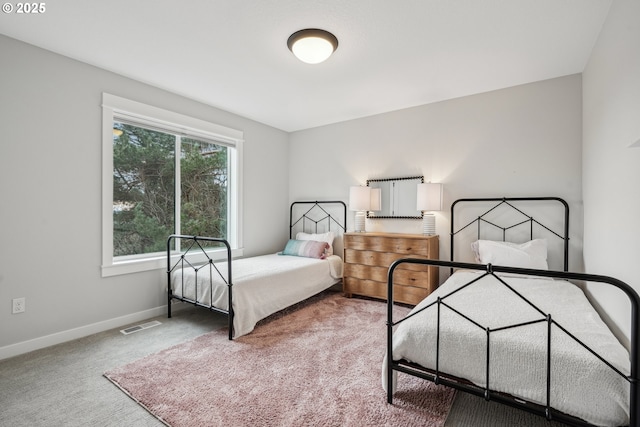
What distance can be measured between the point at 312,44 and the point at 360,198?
2.08m

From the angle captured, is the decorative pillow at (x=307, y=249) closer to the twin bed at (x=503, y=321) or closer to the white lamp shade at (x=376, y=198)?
the twin bed at (x=503, y=321)

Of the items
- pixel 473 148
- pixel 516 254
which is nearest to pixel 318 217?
pixel 473 148

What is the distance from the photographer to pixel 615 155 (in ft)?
6.27

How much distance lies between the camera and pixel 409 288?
344 centimetres

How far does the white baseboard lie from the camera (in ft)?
7.70

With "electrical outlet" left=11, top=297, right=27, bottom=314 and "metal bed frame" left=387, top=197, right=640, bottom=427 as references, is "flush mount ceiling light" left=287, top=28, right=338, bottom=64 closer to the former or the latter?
"metal bed frame" left=387, top=197, right=640, bottom=427

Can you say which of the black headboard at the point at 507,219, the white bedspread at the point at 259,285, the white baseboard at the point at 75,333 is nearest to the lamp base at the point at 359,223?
the white bedspread at the point at 259,285

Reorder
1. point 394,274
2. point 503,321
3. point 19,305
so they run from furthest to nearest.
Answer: point 394,274 < point 19,305 < point 503,321

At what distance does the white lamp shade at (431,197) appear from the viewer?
11.4 feet

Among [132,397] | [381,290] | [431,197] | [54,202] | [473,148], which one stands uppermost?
[473,148]

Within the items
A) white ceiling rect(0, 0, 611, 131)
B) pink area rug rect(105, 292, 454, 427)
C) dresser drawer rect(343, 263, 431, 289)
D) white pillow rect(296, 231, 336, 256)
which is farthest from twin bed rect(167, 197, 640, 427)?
white ceiling rect(0, 0, 611, 131)

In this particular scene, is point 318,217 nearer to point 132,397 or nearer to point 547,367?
point 132,397

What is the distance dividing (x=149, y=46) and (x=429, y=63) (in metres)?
2.35

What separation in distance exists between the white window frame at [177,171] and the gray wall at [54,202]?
0.21ft
